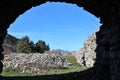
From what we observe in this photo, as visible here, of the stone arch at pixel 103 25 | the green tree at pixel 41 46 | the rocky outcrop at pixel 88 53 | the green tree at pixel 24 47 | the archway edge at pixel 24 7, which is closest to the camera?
the stone arch at pixel 103 25

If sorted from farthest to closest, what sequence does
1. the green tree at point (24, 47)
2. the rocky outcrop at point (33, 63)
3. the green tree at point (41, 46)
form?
the green tree at point (41, 46), the green tree at point (24, 47), the rocky outcrop at point (33, 63)

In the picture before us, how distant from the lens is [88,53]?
2288 cm

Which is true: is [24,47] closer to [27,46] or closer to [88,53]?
[27,46]

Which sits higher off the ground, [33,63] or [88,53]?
[88,53]

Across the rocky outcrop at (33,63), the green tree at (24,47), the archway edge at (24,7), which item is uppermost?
the green tree at (24,47)

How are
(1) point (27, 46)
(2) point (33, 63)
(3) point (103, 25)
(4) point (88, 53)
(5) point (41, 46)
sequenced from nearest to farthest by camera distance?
1. (3) point (103, 25)
2. (2) point (33, 63)
3. (4) point (88, 53)
4. (1) point (27, 46)
5. (5) point (41, 46)

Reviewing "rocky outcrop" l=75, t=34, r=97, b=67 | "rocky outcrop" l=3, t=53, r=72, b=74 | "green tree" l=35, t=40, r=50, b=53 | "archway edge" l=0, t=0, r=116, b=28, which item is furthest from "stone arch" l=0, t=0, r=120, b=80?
"green tree" l=35, t=40, r=50, b=53

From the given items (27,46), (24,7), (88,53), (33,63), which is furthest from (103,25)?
(27,46)

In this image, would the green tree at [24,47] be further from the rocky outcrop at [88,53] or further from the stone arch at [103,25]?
the stone arch at [103,25]

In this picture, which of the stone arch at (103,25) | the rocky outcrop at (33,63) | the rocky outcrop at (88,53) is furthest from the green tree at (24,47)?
the stone arch at (103,25)

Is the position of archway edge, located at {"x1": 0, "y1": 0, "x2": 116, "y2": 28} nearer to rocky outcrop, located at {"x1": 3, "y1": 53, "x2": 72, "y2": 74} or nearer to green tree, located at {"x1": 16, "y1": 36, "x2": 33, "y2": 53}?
rocky outcrop, located at {"x1": 3, "y1": 53, "x2": 72, "y2": 74}

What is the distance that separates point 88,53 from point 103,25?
12.0m

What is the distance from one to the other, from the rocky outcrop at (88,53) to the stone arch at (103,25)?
8.79 metres

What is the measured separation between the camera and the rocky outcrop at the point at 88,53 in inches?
840
